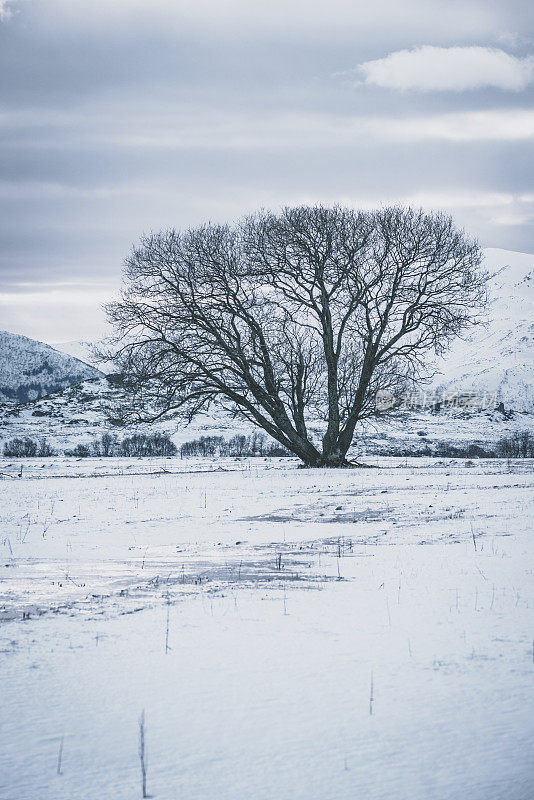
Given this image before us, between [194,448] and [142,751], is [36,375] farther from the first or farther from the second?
[142,751]

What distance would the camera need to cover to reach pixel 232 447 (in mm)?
49719

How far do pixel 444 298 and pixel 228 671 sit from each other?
21935 mm

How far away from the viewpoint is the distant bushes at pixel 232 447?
44656 millimetres

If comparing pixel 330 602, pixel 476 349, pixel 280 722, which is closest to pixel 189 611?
pixel 330 602

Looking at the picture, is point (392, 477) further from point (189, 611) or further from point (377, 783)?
point (377, 783)

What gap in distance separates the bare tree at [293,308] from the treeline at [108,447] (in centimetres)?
1854

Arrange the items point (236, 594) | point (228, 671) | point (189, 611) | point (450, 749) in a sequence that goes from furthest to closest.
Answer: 1. point (236, 594)
2. point (189, 611)
3. point (228, 671)
4. point (450, 749)

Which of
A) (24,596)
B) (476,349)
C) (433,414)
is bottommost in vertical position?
(24,596)

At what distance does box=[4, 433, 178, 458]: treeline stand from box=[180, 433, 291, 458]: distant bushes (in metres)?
1.38

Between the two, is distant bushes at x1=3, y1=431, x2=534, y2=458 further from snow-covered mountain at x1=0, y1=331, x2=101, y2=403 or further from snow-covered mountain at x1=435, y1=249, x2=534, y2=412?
snow-covered mountain at x1=0, y1=331, x2=101, y2=403

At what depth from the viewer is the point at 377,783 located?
3.49 meters

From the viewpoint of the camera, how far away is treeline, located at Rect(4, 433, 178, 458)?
4394 cm

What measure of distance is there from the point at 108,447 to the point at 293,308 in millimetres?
24833

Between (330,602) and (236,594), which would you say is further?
(236,594)
